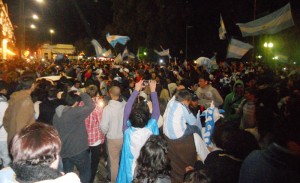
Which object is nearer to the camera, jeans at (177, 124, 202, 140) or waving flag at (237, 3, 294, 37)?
jeans at (177, 124, 202, 140)

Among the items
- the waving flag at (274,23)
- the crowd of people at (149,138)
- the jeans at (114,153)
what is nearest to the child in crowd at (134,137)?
the crowd of people at (149,138)

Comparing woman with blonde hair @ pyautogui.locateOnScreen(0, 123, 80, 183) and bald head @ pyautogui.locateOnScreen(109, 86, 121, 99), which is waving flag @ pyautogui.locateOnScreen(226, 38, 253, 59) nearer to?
bald head @ pyautogui.locateOnScreen(109, 86, 121, 99)

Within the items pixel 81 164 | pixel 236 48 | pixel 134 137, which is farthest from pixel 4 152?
pixel 236 48

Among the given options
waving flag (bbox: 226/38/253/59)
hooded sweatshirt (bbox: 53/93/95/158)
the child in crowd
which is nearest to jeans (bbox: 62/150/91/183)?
hooded sweatshirt (bbox: 53/93/95/158)

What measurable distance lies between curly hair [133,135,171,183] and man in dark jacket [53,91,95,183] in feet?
6.43

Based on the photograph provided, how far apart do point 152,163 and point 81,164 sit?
7.68ft

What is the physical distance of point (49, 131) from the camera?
7.89ft

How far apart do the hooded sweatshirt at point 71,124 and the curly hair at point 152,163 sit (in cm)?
194

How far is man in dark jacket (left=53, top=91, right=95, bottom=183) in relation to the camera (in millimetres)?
5207

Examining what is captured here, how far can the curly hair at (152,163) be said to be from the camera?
353 cm

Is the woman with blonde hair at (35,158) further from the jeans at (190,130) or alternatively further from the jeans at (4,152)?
the jeans at (4,152)

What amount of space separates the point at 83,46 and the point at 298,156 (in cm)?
6558

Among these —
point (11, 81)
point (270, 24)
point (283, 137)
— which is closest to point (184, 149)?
point (283, 137)

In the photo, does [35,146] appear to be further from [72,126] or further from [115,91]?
[115,91]
